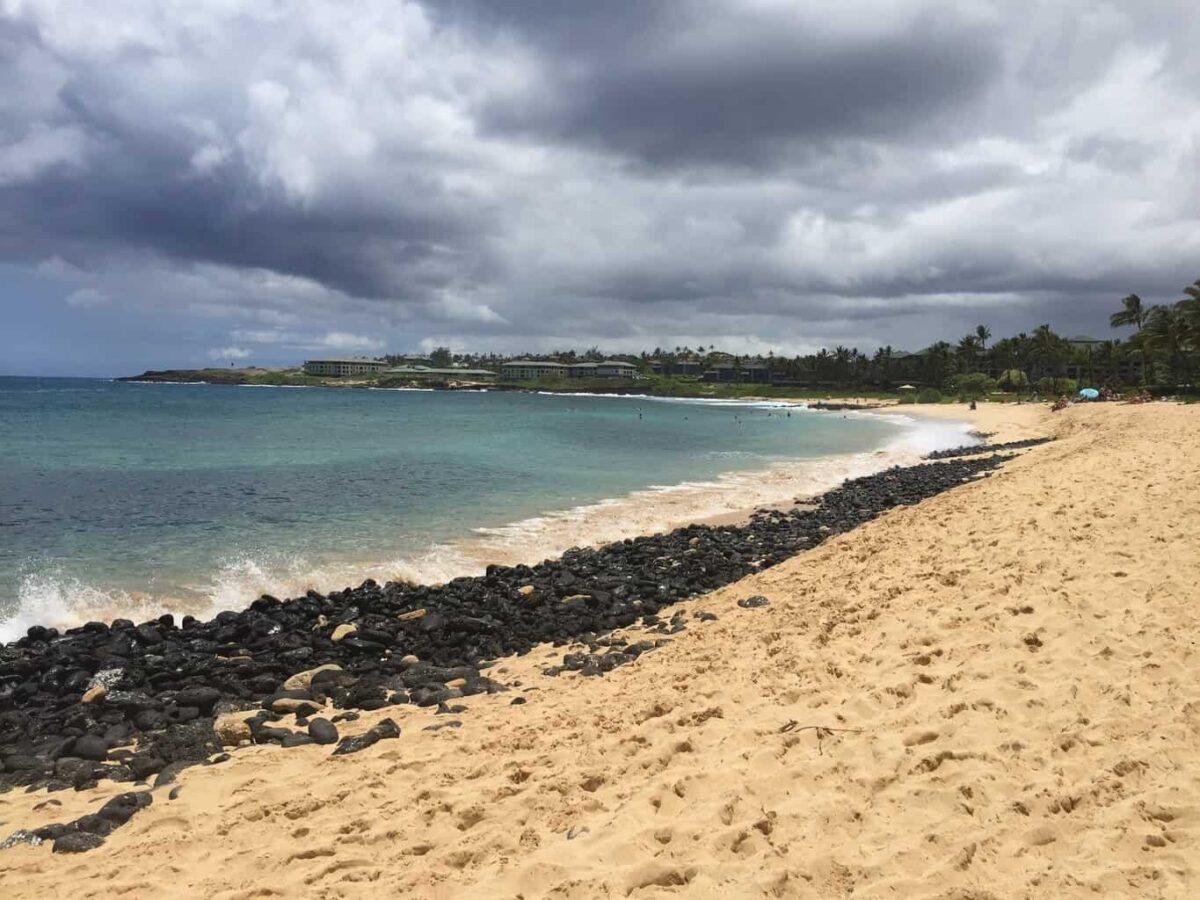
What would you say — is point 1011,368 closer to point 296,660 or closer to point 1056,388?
point 1056,388

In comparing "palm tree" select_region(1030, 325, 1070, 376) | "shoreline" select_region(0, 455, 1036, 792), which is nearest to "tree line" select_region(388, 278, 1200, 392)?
"palm tree" select_region(1030, 325, 1070, 376)

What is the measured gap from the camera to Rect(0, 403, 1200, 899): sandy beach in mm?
4270

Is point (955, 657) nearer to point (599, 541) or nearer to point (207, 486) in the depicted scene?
point (599, 541)

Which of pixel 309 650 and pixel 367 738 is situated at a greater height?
pixel 367 738

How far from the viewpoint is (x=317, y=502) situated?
24.0 m

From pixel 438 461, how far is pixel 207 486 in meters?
11.6

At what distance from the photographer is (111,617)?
41.1 ft

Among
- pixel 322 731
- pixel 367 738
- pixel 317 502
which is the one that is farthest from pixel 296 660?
pixel 317 502

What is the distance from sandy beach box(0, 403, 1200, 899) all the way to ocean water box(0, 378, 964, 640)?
27.9 ft

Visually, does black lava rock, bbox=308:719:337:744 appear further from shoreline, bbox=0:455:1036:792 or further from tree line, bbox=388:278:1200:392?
tree line, bbox=388:278:1200:392

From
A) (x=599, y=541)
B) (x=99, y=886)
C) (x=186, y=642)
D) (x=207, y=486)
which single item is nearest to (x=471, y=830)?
(x=99, y=886)

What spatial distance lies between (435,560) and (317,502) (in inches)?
378

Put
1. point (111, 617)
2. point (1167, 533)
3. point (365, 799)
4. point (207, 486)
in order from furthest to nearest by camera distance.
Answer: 1. point (207, 486)
2. point (111, 617)
3. point (1167, 533)
4. point (365, 799)

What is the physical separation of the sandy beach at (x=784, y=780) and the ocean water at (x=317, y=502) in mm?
8491
